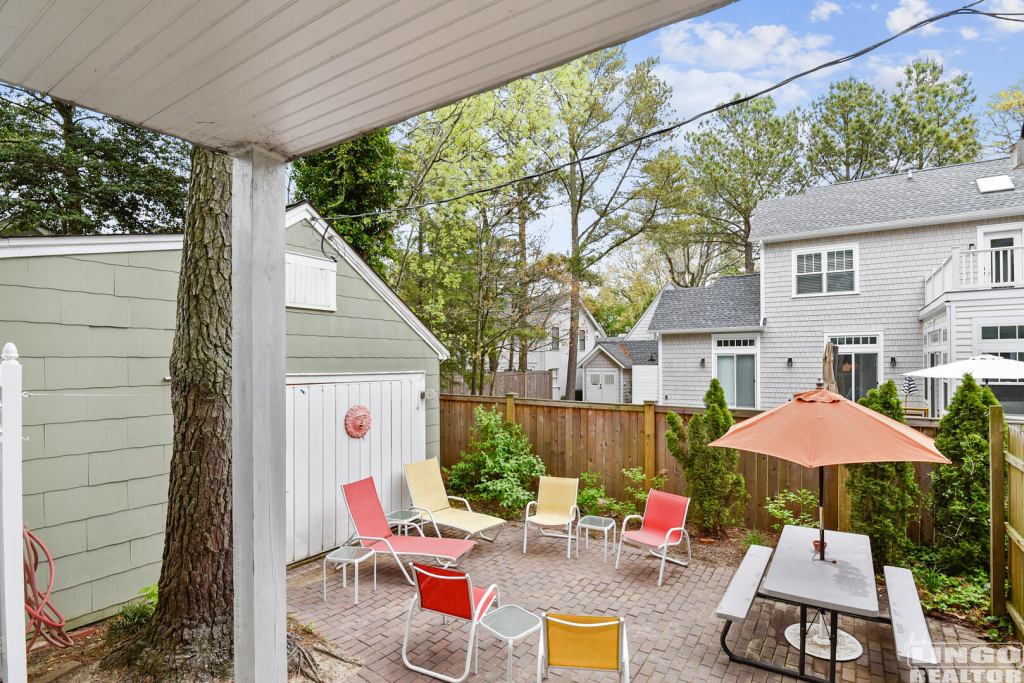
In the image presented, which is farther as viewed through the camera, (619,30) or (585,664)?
(585,664)

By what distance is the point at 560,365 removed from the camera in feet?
85.6

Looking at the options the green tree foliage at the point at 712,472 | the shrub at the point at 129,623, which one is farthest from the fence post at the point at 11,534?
the green tree foliage at the point at 712,472

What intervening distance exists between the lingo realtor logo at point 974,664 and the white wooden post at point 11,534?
4.67 metres

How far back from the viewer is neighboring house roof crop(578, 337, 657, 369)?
21359 mm

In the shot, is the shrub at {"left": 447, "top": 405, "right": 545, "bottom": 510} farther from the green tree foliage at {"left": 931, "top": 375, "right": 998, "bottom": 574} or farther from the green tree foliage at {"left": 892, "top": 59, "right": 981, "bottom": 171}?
the green tree foliage at {"left": 892, "top": 59, "right": 981, "bottom": 171}

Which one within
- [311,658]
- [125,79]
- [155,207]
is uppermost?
[155,207]

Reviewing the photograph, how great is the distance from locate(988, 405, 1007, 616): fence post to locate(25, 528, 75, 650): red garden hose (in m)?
6.61

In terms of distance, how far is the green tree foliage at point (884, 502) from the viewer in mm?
4926

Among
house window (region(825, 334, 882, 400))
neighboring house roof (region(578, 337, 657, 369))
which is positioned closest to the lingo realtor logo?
house window (region(825, 334, 882, 400))

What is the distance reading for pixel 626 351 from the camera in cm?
2197

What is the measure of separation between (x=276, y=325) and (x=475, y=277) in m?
11.3

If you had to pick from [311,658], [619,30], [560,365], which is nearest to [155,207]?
[311,658]

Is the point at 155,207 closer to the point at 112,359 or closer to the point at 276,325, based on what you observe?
the point at 112,359

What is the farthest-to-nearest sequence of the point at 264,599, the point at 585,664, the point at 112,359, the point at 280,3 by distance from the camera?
1. the point at 112,359
2. the point at 585,664
3. the point at 264,599
4. the point at 280,3
